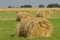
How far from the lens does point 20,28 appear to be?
14.3 meters

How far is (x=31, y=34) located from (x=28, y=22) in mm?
700

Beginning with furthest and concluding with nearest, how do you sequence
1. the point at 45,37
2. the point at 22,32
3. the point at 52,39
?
the point at 22,32, the point at 45,37, the point at 52,39

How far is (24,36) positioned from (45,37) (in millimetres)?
1225

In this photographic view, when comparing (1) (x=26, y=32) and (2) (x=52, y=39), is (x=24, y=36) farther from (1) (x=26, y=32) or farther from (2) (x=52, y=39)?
(2) (x=52, y=39)

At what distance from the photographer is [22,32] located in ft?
47.1

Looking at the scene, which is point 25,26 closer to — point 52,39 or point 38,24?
point 38,24

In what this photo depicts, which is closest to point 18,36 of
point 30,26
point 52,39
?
point 30,26

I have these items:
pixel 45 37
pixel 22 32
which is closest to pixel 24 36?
pixel 22 32

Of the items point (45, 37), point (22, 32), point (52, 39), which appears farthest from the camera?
point (22, 32)

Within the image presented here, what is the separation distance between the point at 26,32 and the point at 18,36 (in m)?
0.84

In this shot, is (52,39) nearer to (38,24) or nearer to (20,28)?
(38,24)

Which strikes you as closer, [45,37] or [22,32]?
[45,37]

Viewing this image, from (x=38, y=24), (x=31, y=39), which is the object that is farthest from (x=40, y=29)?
(x=31, y=39)

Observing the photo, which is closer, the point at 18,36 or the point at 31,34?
the point at 31,34
